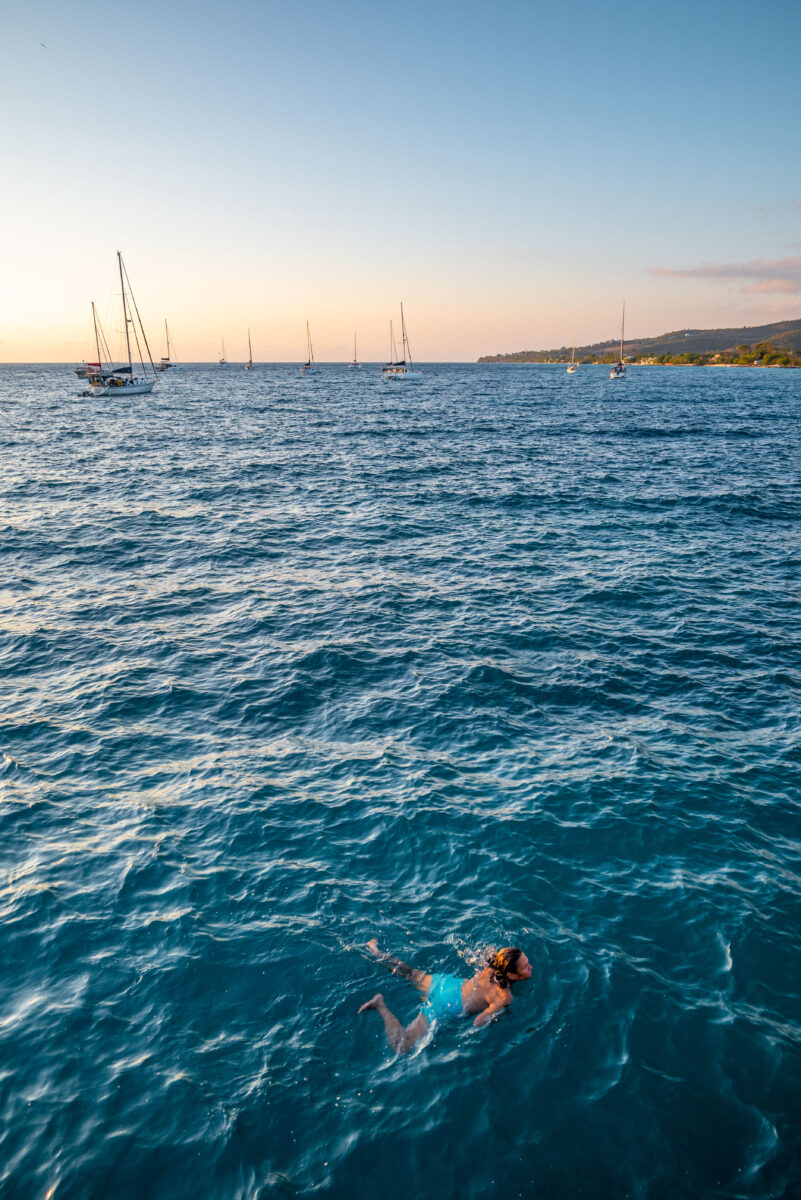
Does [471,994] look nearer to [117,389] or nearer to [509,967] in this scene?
[509,967]

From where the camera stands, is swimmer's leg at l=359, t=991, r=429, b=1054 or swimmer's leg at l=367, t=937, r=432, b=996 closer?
swimmer's leg at l=359, t=991, r=429, b=1054

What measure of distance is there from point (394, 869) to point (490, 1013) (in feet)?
10.3

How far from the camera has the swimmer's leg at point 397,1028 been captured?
927 cm

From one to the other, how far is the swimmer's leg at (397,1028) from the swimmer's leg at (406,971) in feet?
1.34

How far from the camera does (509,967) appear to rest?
385 inches

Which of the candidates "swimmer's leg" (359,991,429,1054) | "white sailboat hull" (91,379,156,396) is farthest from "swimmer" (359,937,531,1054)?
"white sailboat hull" (91,379,156,396)

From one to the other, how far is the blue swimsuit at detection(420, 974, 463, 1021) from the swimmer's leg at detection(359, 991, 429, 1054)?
0.14m

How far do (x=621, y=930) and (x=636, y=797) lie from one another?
143 inches

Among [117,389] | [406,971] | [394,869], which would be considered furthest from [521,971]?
[117,389]

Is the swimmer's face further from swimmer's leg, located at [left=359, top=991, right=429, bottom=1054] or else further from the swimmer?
swimmer's leg, located at [left=359, top=991, right=429, bottom=1054]

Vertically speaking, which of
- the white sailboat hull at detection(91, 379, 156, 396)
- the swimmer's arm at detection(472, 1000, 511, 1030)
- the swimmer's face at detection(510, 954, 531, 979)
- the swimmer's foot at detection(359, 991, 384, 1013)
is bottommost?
the swimmer's arm at detection(472, 1000, 511, 1030)

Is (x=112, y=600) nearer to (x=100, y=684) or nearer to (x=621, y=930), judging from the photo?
(x=100, y=684)

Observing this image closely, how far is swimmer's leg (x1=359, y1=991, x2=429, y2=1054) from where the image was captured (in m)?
9.27

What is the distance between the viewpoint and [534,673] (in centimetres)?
1989
